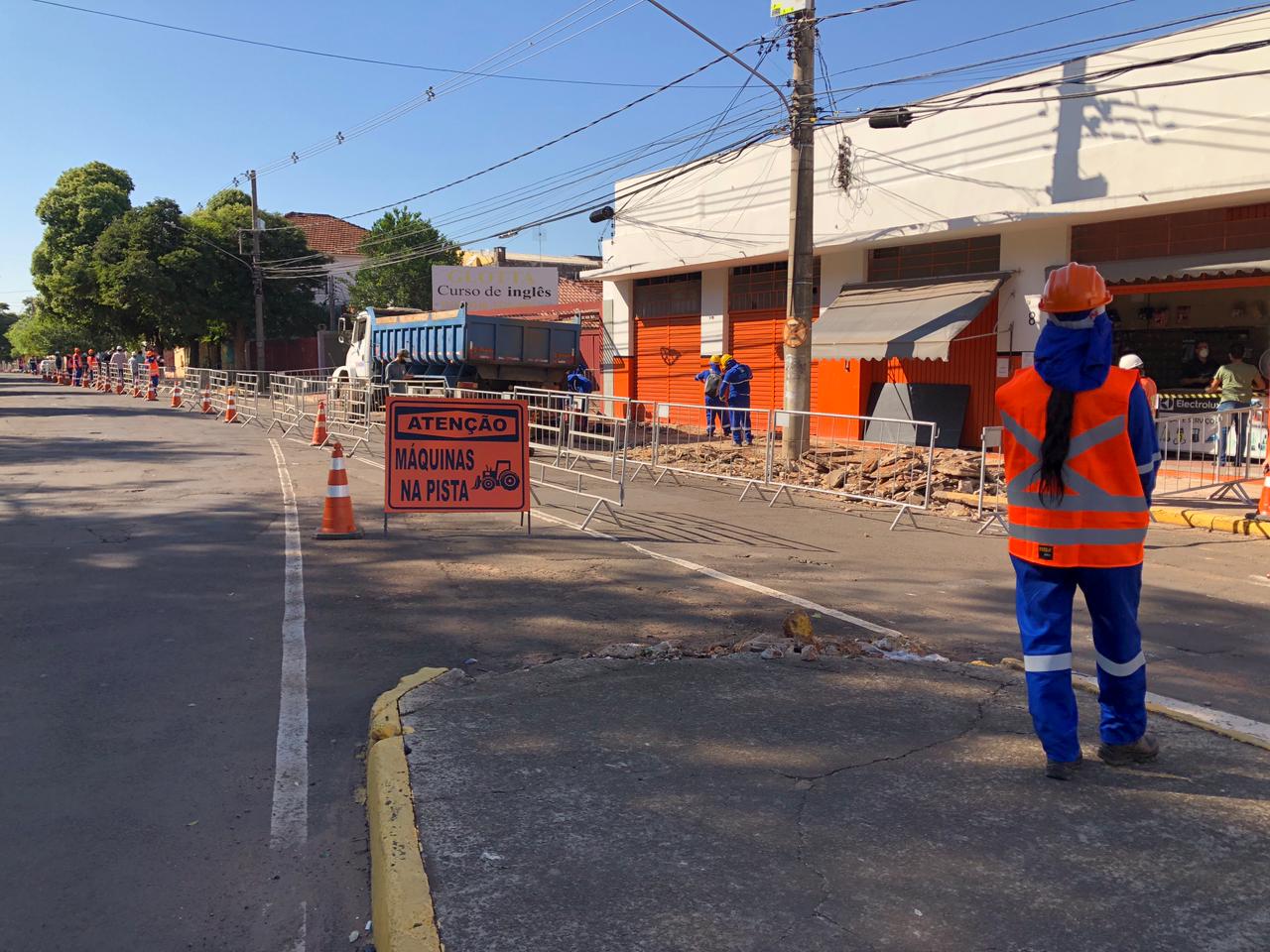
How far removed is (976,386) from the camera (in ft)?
61.1

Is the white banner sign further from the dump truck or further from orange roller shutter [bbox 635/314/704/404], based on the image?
the dump truck

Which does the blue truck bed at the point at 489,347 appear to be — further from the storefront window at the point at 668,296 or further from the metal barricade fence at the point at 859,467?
the metal barricade fence at the point at 859,467

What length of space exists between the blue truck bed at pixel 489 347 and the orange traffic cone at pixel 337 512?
13.0 meters

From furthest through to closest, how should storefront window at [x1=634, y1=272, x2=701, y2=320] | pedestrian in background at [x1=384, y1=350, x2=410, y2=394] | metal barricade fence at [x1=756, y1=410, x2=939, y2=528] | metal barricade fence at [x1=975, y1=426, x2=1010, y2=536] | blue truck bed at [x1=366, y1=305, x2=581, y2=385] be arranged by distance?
storefront window at [x1=634, y1=272, x2=701, y2=320] → pedestrian in background at [x1=384, y1=350, x2=410, y2=394] → blue truck bed at [x1=366, y1=305, x2=581, y2=385] → metal barricade fence at [x1=756, y1=410, x2=939, y2=528] → metal barricade fence at [x1=975, y1=426, x2=1010, y2=536]

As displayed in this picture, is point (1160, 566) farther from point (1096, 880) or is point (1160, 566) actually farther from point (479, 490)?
point (1096, 880)

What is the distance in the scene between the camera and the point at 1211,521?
11703 millimetres

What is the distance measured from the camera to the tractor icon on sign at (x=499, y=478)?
9828mm

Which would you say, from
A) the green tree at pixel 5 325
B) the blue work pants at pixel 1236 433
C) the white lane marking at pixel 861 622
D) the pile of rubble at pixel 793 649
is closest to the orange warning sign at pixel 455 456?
the white lane marking at pixel 861 622

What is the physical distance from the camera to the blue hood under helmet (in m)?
3.91

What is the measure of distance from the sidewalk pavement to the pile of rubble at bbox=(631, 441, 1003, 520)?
27.1 feet

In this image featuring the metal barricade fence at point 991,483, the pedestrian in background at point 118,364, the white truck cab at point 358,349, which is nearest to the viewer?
the metal barricade fence at point 991,483

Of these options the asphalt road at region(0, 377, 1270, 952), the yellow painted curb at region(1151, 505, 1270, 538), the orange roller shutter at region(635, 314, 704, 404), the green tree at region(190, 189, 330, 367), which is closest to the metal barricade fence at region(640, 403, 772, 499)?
the asphalt road at region(0, 377, 1270, 952)

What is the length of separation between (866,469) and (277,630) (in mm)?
9639

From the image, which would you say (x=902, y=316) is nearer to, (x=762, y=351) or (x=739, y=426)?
(x=739, y=426)
